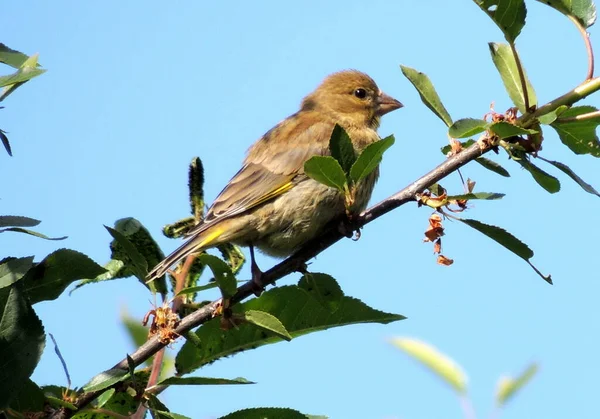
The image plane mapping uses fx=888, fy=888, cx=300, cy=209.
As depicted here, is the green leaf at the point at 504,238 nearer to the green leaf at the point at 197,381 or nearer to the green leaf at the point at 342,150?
the green leaf at the point at 342,150

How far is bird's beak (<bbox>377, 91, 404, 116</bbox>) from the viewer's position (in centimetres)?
663

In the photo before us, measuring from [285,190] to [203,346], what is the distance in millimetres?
2273

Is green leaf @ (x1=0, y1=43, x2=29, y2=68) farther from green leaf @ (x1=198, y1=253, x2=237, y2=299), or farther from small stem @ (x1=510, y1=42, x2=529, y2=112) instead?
small stem @ (x1=510, y1=42, x2=529, y2=112)

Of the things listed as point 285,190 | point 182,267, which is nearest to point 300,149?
point 285,190

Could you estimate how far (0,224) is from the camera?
8.59 ft

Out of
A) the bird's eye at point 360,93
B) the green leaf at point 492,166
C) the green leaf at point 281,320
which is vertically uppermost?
the bird's eye at point 360,93

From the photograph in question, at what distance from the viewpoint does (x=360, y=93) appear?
6742 mm

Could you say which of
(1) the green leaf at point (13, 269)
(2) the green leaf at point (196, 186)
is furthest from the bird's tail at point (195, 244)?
(1) the green leaf at point (13, 269)

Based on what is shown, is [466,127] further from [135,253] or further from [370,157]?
[135,253]

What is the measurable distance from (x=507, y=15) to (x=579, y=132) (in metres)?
0.41

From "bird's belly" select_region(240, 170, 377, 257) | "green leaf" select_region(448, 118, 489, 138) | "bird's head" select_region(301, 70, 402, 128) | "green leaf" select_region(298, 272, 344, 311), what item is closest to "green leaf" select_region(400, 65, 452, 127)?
"green leaf" select_region(448, 118, 489, 138)

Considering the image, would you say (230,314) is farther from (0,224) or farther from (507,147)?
(507,147)

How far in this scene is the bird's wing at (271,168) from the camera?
4844 millimetres

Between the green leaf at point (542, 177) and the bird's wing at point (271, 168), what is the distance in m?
2.02
